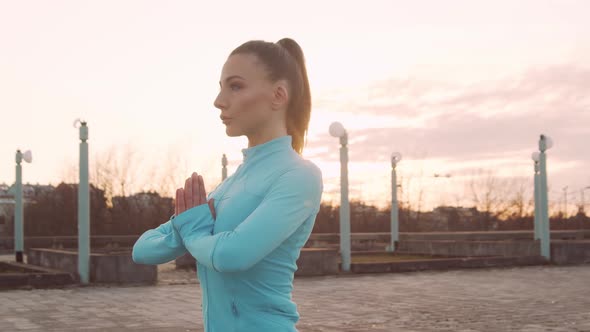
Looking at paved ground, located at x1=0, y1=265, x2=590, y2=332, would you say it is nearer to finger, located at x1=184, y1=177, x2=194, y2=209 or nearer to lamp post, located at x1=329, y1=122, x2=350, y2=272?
lamp post, located at x1=329, y1=122, x2=350, y2=272

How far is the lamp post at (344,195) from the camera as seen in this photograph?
1692cm

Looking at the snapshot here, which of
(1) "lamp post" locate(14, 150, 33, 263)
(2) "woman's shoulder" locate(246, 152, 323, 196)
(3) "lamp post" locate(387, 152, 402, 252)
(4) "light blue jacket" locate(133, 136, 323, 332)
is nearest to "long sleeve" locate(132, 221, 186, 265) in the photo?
(4) "light blue jacket" locate(133, 136, 323, 332)

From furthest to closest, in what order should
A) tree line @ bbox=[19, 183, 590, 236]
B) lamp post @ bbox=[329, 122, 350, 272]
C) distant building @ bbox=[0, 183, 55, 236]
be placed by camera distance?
distant building @ bbox=[0, 183, 55, 236]
tree line @ bbox=[19, 183, 590, 236]
lamp post @ bbox=[329, 122, 350, 272]

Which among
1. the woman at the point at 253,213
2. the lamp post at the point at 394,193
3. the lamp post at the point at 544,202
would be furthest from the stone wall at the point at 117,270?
the woman at the point at 253,213

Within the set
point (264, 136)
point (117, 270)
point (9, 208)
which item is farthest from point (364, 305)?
point (9, 208)

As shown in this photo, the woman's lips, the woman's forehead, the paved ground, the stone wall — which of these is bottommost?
the paved ground

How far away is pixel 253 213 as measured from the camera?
153 centimetres

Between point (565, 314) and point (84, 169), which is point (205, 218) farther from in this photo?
point (84, 169)

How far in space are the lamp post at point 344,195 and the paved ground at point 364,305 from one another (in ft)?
3.89

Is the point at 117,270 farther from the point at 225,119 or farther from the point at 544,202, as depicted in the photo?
the point at 225,119

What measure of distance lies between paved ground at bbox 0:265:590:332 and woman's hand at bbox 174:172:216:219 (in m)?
7.06

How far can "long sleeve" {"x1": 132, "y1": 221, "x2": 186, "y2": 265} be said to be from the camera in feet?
5.57

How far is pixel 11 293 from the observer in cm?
1281

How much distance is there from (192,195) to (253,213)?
171 mm
